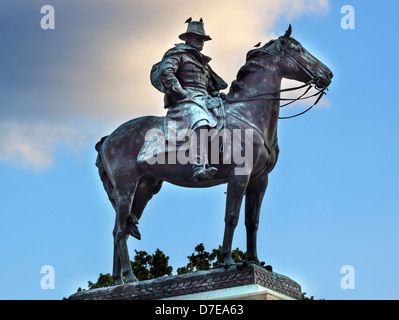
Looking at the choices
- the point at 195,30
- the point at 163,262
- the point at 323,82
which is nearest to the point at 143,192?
the point at 195,30

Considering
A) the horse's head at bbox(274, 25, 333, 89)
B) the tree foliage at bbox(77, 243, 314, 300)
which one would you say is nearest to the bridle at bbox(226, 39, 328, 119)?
the horse's head at bbox(274, 25, 333, 89)

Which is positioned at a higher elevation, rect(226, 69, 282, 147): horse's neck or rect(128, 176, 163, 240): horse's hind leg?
rect(226, 69, 282, 147): horse's neck

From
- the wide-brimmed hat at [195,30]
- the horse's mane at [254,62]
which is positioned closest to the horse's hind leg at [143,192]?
the horse's mane at [254,62]

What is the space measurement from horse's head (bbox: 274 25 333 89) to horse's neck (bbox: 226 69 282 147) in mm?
252

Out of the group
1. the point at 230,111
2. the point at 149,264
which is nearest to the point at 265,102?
the point at 230,111

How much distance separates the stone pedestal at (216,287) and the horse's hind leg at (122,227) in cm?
40

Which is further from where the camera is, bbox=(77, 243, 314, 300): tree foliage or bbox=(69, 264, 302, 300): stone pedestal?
bbox=(77, 243, 314, 300): tree foliage

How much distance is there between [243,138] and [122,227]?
106 inches

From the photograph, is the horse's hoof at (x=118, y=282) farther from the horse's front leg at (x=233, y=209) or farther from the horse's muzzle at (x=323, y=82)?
the horse's muzzle at (x=323, y=82)

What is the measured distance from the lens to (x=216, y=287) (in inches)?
627

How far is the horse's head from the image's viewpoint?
17.1m

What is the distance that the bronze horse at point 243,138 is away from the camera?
1672 centimetres

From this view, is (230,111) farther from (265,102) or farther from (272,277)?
(272,277)

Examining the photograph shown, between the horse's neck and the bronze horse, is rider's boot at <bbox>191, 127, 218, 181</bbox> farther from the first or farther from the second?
the horse's neck
